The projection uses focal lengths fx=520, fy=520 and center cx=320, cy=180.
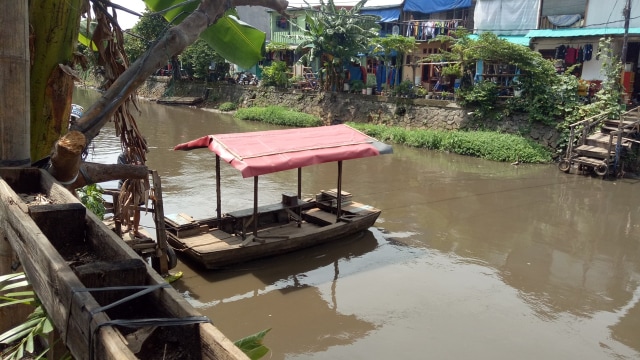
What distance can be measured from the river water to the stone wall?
157 inches

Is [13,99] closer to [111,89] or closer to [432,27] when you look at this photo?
[111,89]

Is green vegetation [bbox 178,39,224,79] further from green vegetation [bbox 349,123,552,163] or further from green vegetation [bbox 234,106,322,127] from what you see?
green vegetation [bbox 349,123,552,163]

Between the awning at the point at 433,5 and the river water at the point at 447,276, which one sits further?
the awning at the point at 433,5

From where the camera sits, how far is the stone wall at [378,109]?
19.2 meters

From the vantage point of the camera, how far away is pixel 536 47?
843 inches

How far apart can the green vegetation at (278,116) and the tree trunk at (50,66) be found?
20.8m

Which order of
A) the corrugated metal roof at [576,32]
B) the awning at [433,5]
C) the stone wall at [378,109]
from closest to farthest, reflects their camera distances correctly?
Answer: the corrugated metal roof at [576,32], the stone wall at [378,109], the awning at [433,5]

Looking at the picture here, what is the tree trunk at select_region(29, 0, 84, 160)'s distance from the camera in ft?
9.54

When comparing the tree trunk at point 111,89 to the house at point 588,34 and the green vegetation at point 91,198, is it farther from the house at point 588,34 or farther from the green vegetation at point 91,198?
the house at point 588,34

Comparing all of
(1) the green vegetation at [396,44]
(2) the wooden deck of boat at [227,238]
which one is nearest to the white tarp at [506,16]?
(1) the green vegetation at [396,44]

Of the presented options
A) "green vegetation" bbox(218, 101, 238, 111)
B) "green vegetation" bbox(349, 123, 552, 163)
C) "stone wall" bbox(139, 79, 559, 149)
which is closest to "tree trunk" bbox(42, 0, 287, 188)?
"green vegetation" bbox(349, 123, 552, 163)

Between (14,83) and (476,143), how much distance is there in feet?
58.0

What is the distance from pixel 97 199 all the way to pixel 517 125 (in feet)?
51.9

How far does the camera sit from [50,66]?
2.96m
